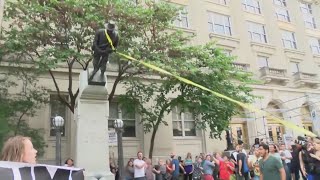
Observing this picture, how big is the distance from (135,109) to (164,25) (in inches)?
206

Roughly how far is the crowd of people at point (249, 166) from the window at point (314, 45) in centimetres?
2294

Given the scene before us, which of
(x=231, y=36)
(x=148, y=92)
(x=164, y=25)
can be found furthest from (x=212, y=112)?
(x=231, y=36)

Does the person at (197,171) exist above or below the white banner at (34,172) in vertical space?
below

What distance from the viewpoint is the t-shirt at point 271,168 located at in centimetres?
702

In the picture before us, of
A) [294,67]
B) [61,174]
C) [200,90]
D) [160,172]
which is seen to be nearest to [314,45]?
[294,67]

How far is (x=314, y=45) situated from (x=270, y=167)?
104 feet

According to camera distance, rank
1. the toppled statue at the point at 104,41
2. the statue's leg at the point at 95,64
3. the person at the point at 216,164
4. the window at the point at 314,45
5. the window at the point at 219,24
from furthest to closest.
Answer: the window at the point at 314,45 < the window at the point at 219,24 < the person at the point at 216,164 < the statue's leg at the point at 95,64 < the toppled statue at the point at 104,41

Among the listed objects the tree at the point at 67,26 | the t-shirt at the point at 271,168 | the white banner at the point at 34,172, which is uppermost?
the tree at the point at 67,26

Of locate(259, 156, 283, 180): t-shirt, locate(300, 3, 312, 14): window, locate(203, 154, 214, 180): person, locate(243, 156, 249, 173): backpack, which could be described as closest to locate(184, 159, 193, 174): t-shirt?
locate(203, 154, 214, 180): person

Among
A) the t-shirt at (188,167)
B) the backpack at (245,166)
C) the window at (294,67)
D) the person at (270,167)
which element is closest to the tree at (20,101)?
the t-shirt at (188,167)

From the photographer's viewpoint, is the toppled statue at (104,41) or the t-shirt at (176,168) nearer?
the toppled statue at (104,41)

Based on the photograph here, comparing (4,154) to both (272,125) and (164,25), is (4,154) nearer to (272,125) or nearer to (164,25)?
(164,25)

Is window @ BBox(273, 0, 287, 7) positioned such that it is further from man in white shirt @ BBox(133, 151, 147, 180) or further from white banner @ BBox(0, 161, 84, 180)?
white banner @ BBox(0, 161, 84, 180)

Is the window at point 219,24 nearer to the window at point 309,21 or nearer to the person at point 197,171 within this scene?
the window at point 309,21
